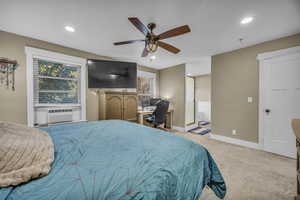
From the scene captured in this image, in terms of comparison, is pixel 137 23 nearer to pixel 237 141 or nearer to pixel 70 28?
pixel 70 28

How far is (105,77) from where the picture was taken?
3.26 m

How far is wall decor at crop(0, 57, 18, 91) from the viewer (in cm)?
225

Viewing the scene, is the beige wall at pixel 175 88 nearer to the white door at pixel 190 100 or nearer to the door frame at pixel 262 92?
the white door at pixel 190 100

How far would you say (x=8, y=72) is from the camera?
7.57 feet

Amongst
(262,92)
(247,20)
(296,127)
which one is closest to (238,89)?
(262,92)

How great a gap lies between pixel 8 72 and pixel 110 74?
190 cm

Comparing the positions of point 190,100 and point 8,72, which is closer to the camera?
point 8,72

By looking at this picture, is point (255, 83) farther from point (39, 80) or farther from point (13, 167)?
point (39, 80)

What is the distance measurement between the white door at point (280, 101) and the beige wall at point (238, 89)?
0.56ft

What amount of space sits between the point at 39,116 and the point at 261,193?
13.3 ft

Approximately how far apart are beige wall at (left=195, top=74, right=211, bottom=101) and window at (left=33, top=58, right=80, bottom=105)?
4.80 m

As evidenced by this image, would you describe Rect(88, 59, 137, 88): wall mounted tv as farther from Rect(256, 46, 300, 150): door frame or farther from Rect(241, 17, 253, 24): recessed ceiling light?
Rect(256, 46, 300, 150): door frame

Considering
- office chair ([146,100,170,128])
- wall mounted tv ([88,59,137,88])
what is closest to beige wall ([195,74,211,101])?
office chair ([146,100,170,128])

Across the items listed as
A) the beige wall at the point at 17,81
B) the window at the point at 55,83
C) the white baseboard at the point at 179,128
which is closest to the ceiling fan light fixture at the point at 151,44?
the window at the point at 55,83
